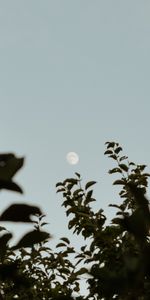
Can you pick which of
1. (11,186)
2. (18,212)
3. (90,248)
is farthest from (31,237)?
(90,248)

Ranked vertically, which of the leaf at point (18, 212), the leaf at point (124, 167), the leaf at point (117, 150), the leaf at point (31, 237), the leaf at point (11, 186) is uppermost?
the leaf at point (117, 150)

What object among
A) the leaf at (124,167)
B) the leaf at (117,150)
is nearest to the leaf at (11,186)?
the leaf at (124,167)

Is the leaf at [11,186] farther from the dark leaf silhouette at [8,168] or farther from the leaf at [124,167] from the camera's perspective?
the leaf at [124,167]

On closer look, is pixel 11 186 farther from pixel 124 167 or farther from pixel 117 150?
pixel 117 150

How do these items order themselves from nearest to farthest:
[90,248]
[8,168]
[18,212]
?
[8,168]
[18,212]
[90,248]

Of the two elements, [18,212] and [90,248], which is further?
[90,248]

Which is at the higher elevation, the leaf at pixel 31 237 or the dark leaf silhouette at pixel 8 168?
the dark leaf silhouette at pixel 8 168

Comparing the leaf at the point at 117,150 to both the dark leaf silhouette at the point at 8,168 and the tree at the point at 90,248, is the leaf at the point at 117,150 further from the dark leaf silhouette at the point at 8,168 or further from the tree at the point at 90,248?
the dark leaf silhouette at the point at 8,168

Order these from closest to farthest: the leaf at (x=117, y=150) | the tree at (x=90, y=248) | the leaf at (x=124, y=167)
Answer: the tree at (x=90, y=248) < the leaf at (x=124, y=167) < the leaf at (x=117, y=150)

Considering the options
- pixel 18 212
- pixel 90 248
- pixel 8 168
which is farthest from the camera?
pixel 90 248

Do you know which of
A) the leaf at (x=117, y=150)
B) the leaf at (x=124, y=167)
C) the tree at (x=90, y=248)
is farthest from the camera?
the leaf at (x=117, y=150)

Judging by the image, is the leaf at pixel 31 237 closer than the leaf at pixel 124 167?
Yes

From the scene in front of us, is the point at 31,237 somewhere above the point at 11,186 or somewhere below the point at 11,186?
below

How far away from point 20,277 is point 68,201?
5.39 metres
